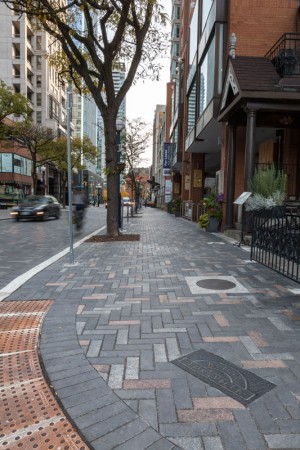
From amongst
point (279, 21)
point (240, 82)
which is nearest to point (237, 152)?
point (240, 82)

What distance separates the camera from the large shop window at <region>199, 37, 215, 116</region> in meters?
14.6

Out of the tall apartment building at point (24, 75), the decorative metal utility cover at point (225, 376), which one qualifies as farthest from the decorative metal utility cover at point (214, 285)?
the tall apartment building at point (24, 75)

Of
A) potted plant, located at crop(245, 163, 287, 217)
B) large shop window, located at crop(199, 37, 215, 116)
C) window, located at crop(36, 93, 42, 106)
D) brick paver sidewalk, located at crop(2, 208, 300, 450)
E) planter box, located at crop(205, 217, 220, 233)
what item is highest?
window, located at crop(36, 93, 42, 106)

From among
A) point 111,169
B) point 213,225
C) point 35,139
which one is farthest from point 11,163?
point 213,225

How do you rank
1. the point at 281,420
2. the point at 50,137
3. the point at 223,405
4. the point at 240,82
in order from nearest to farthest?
the point at 281,420
the point at 223,405
the point at 240,82
the point at 50,137

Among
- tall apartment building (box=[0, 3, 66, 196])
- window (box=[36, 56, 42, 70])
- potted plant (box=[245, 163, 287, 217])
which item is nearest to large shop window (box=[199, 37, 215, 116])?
potted plant (box=[245, 163, 287, 217])

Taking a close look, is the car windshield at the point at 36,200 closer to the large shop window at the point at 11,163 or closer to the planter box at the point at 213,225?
the planter box at the point at 213,225

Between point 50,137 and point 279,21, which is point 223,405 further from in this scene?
point 50,137

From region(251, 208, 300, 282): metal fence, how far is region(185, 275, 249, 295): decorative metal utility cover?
0.96 m

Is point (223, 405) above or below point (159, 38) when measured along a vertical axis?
below

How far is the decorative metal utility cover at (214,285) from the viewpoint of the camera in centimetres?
539

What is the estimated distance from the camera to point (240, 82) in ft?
33.9

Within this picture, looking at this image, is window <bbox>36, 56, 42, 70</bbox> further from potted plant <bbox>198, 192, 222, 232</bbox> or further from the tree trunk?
potted plant <bbox>198, 192, 222, 232</bbox>

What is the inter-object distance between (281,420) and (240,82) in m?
9.87
